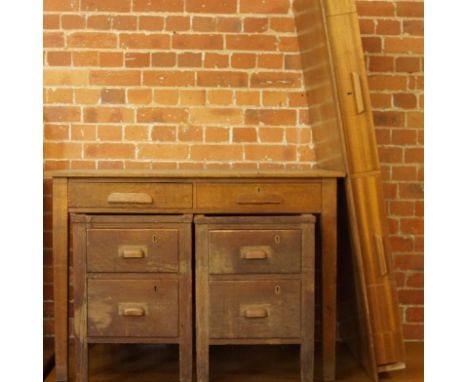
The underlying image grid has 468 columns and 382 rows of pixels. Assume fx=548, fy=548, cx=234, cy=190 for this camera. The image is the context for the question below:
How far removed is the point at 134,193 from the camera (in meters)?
2.36

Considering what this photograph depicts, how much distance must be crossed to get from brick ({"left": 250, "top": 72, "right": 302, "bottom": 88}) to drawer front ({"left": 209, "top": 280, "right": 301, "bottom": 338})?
1154 mm

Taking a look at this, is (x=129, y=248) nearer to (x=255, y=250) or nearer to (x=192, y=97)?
(x=255, y=250)

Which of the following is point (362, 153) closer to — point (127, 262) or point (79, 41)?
point (127, 262)

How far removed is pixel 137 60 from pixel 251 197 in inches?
43.3

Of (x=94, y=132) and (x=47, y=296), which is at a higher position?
(x=94, y=132)

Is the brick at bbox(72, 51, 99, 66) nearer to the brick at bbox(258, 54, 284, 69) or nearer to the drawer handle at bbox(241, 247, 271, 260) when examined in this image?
the brick at bbox(258, 54, 284, 69)

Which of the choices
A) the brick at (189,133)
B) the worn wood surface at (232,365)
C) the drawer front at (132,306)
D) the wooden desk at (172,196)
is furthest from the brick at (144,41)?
the worn wood surface at (232,365)

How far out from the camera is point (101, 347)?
2.92m

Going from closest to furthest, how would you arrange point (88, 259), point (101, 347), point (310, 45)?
point (88, 259), point (310, 45), point (101, 347)

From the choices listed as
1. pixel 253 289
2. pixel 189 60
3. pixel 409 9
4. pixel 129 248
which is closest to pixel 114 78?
pixel 189 60

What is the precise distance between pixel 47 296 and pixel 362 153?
6.08 ft

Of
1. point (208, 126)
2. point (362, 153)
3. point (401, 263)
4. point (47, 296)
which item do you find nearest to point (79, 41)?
point (208, 126)

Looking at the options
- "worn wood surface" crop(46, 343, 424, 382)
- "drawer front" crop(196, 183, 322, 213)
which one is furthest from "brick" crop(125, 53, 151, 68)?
"worn wood surface" crop(46, 343, 424, 382)

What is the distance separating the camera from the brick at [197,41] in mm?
2936
